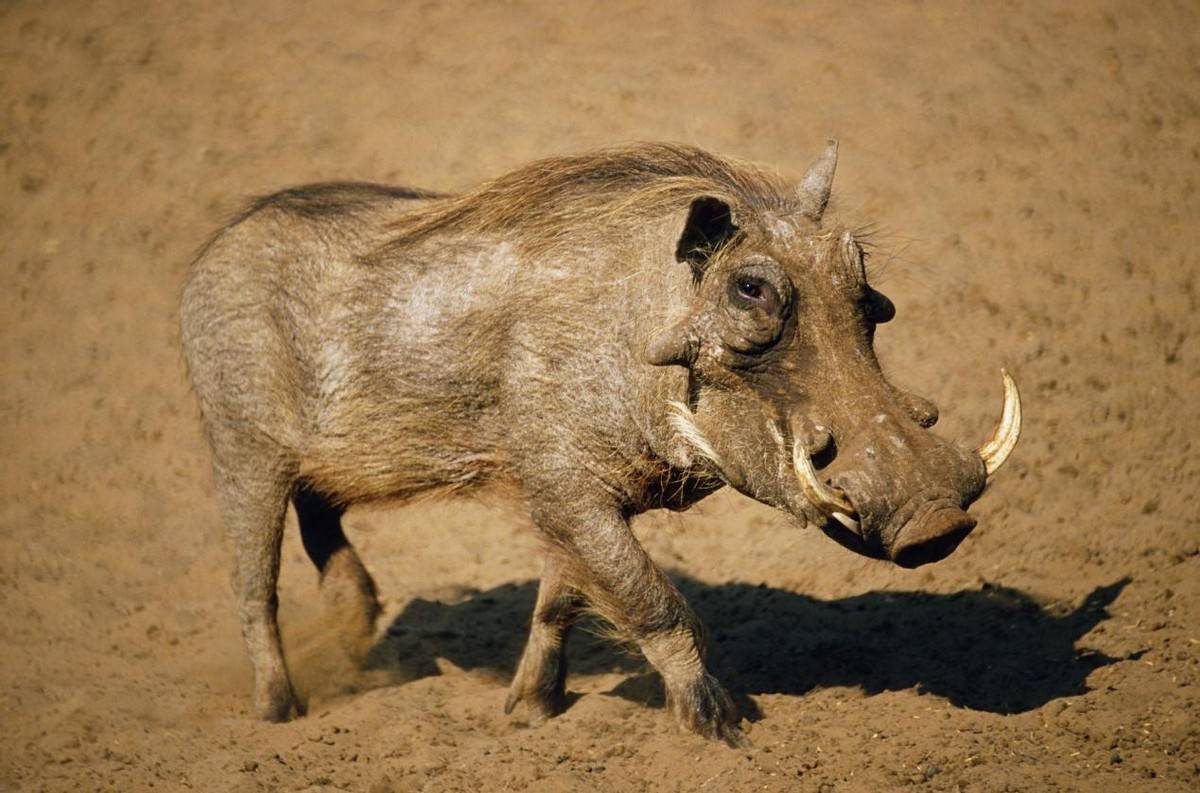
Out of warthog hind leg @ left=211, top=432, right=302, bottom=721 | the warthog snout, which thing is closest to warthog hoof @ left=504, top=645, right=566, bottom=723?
warthog hind leg @ left=211, top=432, right=302, bottom=721

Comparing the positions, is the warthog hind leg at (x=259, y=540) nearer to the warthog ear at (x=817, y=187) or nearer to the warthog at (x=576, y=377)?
the warthog at (x=576, y=377)

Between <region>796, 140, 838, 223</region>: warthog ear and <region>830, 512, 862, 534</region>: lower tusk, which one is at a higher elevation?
<region>796, 140, 838, 223</region>: warthog ear

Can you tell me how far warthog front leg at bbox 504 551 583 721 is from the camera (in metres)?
4.89

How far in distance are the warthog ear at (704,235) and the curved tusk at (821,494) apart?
754 millimetres

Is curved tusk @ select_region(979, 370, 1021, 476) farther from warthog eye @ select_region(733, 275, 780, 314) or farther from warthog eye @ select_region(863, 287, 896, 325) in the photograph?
warthog eye @ select_region(733, 275, 780, 314)

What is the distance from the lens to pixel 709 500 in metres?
6.70

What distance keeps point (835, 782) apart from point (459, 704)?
1664mm

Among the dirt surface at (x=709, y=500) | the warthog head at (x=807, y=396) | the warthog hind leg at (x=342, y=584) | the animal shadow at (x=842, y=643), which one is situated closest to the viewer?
the warthog head at (x=807, y=396)

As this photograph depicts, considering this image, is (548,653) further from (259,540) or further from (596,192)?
(596,192)

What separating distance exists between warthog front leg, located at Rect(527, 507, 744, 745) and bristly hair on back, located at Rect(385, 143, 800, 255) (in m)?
0.98

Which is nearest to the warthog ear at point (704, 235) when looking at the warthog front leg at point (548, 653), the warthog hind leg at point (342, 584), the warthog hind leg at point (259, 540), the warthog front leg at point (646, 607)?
the warthog front leg at point (646, 607)

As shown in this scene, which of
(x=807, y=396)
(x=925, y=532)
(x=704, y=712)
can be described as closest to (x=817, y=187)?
(x=807, y=396)

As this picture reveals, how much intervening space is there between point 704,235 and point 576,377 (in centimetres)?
63

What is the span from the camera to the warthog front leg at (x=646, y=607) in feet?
14.3
